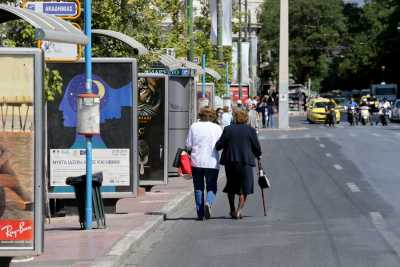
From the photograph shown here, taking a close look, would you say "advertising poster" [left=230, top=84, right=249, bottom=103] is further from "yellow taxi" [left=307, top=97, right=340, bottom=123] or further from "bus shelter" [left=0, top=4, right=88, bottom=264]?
"bus shelter" [left=0, top=4, right=88, bottom=264]

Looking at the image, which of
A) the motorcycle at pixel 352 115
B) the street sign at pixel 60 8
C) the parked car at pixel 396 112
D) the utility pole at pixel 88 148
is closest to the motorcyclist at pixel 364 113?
the motorcycle at pixel 352 115

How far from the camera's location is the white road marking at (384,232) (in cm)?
1397

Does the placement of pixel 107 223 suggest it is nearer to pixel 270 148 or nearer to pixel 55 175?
pixel 55 175

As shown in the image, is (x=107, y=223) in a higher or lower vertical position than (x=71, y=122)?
lower

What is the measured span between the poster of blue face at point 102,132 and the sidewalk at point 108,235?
76 cm

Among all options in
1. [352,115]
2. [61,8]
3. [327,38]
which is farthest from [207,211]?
[327,38]

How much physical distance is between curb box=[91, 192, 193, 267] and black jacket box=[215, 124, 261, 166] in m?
1.55

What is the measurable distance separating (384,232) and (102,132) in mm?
4986

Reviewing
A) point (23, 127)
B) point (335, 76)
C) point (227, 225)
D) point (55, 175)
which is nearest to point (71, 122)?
point (55, 175)

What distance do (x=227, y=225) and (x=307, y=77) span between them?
119445 millimetres

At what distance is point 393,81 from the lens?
129m

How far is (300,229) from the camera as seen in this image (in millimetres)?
16016

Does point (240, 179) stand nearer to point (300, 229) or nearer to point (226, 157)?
point (226, 157)

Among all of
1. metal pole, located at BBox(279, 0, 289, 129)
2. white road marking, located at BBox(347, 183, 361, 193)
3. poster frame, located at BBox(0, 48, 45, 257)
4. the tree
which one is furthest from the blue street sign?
the tree
